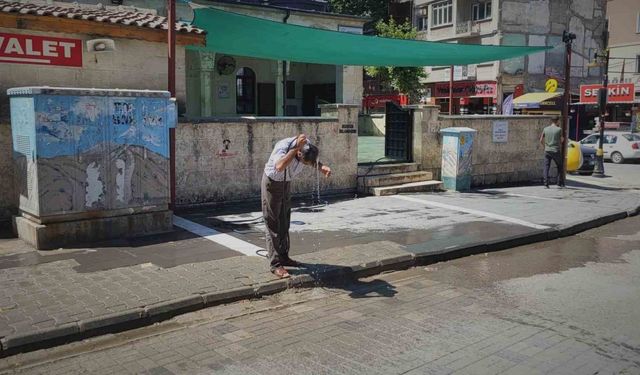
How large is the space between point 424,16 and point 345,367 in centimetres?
4947

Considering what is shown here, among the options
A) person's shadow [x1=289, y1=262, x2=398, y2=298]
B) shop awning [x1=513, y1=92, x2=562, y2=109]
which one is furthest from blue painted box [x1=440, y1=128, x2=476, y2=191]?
shop awning [x1=513, y1=92, x2=562, y2=109]

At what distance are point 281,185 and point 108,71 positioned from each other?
17.2 ft

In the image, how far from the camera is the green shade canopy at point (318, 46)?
443 inches

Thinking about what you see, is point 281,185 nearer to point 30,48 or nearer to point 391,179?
point 30,48

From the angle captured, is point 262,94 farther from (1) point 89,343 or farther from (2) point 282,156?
(1) point 89,343

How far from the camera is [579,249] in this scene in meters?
9.23

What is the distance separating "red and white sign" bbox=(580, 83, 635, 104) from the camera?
3709 cm

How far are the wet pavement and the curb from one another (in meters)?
0.02

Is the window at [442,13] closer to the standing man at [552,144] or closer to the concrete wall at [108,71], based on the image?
the standing man at [552,144]

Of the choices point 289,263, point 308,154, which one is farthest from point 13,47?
point 289,263

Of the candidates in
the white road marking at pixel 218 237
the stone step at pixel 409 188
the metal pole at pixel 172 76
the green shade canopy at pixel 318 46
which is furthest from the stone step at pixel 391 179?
the metal pole at pixel 172 76

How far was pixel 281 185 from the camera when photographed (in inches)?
272

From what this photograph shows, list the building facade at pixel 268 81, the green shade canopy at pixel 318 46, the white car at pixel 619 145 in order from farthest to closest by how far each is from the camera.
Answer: the white car at pixel 619 145
the building facade at pixel 268 81
the green shade canopy at pixel 318 46

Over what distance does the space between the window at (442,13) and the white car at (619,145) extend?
21036 mm
